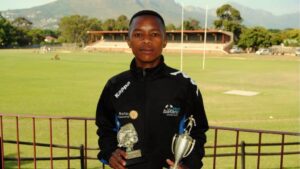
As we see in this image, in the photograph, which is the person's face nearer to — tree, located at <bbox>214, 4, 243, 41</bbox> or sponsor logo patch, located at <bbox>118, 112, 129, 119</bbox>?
sponsor logo patch, located at <bbox>118, 112, 129, 119</bbox>

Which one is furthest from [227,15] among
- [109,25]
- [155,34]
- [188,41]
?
[155,34]

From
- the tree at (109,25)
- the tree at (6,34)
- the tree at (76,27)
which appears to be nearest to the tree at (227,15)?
the tree at (109,25)

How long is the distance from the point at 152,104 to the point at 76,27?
4778 inches

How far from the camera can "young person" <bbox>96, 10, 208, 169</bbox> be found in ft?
7.39

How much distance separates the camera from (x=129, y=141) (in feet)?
7.22

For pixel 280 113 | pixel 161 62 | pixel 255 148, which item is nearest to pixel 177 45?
pixel 280 113

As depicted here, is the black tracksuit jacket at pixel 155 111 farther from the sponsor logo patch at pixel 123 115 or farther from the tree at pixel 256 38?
the tree at pixel 256 38

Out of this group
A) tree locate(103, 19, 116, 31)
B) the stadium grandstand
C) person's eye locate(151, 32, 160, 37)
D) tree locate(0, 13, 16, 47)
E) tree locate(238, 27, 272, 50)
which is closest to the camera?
person's eye locate(151, 32, 160, 37)

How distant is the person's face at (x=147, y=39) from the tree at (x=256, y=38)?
76783 millimetres

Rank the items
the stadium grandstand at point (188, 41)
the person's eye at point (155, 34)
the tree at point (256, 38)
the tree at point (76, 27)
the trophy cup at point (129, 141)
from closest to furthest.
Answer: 1. the trophy cup at point (129, 141)
2. the person's eye at point (155, 34)
3. the stadium grandstand at point (188, 41)
4. the tree at point (256, 38)
5. the tree at point (76, 27)

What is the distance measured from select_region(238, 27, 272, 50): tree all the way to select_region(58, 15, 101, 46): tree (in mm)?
59231

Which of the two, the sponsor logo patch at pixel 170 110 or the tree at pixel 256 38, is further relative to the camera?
the tree at pixel 256 38

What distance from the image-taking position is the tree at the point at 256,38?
7512 cm

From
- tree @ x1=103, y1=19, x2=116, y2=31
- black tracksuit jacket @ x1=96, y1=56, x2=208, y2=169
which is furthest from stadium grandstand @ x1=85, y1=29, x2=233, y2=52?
black tracksuit jacket @ x1=96, y1=56, x2=208, y2=169
